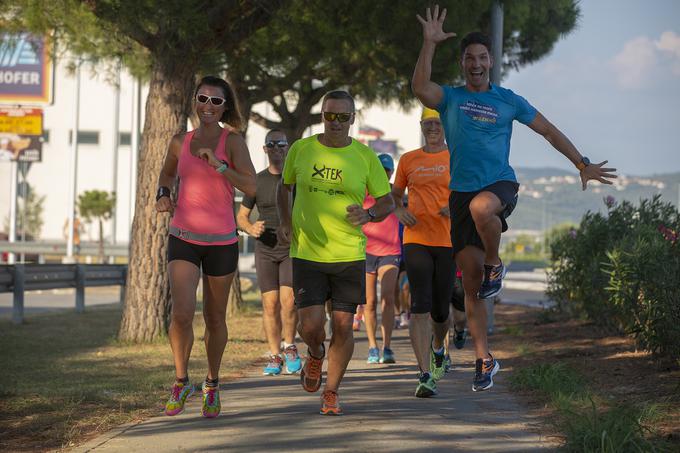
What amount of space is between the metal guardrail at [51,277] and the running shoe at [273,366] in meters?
7.41

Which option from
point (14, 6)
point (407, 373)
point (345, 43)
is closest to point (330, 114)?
point (407, 373)

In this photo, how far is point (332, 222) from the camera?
725 cm

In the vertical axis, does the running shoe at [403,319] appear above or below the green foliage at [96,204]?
below

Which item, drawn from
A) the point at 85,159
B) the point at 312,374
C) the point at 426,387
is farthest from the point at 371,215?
the point at 85,159

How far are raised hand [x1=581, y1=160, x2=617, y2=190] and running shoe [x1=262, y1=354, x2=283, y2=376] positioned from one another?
3832 millimetres

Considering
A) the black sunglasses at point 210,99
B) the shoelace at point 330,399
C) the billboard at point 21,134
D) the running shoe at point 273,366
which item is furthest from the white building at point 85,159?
the shoelace at point 330,399

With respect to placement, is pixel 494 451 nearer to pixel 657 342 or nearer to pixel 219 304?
pixel 219 304

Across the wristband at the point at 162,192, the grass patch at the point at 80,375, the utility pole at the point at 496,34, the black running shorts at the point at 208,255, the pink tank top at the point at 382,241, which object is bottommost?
the grass patch at the point at 80,375

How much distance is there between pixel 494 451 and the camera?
19.9ft

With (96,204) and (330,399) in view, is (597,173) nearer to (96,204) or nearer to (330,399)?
(330,399)

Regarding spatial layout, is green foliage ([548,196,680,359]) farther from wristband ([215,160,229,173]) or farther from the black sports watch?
wristband ([215,160,229,173])

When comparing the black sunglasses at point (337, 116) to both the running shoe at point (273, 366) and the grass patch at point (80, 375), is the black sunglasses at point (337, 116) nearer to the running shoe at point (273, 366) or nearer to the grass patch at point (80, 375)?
the grass patch at point (80, 375)

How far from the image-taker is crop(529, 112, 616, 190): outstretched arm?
7555 millimetres

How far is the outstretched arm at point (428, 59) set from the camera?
717 centimetres
